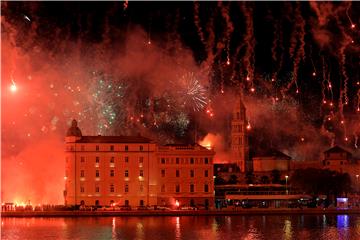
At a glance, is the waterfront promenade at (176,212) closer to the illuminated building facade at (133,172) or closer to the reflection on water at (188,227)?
the reflection on water at (188,227)

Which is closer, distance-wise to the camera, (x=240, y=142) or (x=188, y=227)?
(x=188, y=227)

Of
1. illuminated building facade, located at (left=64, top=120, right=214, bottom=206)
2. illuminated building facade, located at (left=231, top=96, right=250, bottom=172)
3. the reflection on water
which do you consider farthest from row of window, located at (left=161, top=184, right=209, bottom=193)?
illuminated building facade, located at (left=231, top=96, right=250, bottom=172)

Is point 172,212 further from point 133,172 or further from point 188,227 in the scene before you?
point 188,227

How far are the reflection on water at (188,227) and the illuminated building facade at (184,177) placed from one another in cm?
754

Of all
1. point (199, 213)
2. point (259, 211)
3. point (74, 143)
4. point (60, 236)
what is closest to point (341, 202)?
point (259, 211)

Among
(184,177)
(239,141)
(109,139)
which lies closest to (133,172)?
(109,139)

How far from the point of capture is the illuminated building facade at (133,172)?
6731 centimetres

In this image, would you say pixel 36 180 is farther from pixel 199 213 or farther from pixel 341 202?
pixel 341 202

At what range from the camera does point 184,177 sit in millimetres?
68812

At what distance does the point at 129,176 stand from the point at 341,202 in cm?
1973

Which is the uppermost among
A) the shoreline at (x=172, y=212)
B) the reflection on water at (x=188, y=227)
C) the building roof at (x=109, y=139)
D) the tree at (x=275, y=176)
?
the building roof at (x=109, y=139)

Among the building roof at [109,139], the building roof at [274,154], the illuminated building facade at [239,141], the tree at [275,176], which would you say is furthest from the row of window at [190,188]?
the building roof at [274,154]

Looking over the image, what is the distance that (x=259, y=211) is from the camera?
2569 inches

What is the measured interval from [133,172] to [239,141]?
2221 cm
